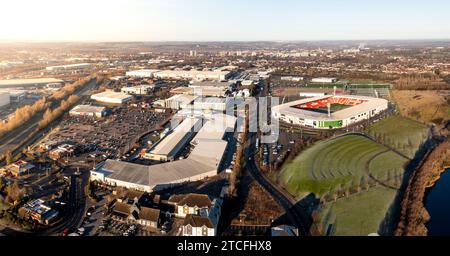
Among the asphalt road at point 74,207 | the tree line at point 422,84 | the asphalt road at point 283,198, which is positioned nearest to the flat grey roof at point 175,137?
the asphalt road at point 74,207

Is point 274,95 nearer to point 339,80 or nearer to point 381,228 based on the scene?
point 339,80

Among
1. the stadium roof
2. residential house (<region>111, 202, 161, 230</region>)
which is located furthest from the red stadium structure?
residential house (<region>111, 202, 161, 230</region>)

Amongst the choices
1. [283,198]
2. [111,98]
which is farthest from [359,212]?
[111,98]

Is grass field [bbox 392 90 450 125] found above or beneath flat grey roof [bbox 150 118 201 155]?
above

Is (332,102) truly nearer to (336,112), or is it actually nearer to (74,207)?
(336,112)

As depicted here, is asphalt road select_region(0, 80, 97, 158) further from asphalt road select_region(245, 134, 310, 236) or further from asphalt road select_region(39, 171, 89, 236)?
asphalt road select_region(245, 134, 310, 236)
